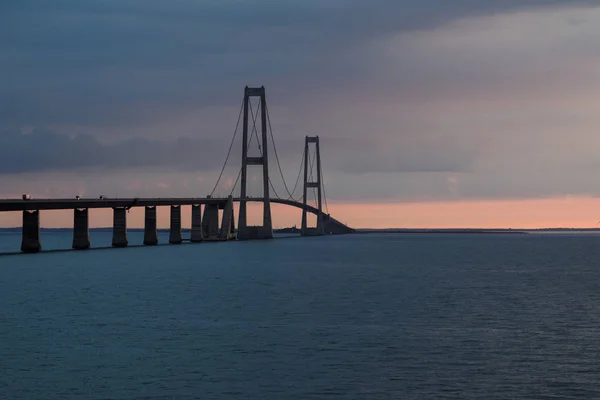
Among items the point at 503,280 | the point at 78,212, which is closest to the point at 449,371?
the point at 503,280

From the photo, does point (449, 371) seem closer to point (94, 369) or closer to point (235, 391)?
point (235, 391)

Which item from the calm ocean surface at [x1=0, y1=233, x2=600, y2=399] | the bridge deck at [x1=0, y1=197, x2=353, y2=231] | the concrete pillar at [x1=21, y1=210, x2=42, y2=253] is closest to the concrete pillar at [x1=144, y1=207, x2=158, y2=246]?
the bridge deck at [x1=0, y1=197, x2=353, y2=231]

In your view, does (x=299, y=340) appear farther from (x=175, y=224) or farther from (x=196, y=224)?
(x=196, y=224)

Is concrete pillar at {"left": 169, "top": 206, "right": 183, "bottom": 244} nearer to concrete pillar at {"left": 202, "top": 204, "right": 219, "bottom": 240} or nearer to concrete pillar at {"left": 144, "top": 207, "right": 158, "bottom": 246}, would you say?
concrete pillar at {"left": 144, "top": 207, "right": 158, "bottom": 246}

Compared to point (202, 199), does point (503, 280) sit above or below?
below

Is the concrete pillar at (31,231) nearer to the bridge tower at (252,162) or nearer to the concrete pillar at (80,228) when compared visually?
the concrete pillar at (80,228)

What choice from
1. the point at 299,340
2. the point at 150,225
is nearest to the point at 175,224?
the point at 150,225
